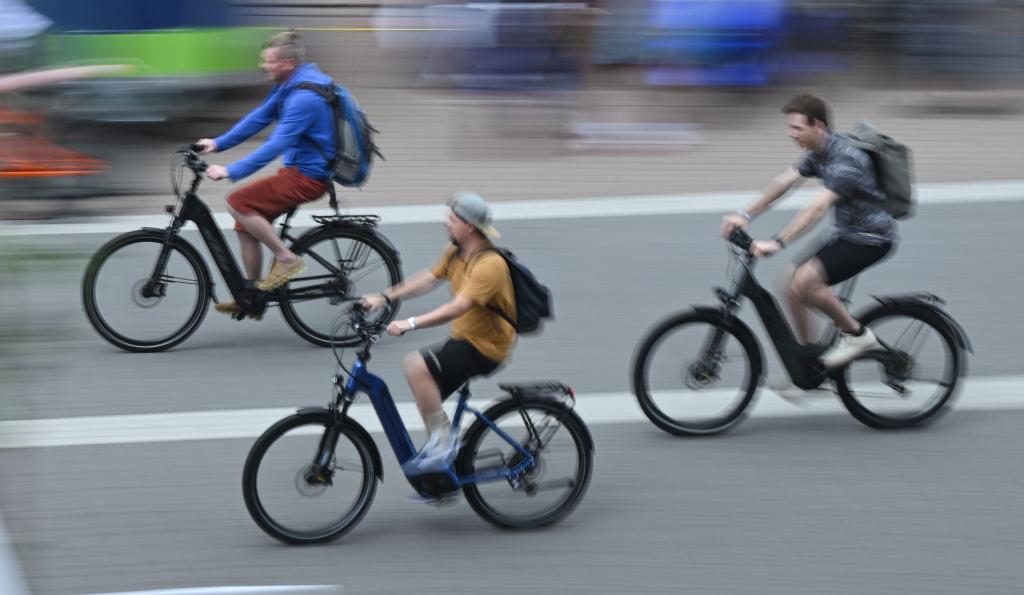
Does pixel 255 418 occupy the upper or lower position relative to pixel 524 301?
lower

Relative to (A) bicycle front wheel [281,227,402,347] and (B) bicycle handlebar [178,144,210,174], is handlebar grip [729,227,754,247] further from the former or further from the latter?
(B) bicycle handlebar [178,144,210,174]

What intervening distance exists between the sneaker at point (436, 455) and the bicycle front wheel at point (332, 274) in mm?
2820

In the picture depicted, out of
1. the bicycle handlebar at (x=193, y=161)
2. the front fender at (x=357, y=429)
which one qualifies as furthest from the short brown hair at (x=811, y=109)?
the bicycle handlebar at (x=193, y=161)

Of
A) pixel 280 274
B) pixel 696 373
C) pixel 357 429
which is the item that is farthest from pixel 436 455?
pixel 280 274

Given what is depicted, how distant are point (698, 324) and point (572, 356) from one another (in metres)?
1.72

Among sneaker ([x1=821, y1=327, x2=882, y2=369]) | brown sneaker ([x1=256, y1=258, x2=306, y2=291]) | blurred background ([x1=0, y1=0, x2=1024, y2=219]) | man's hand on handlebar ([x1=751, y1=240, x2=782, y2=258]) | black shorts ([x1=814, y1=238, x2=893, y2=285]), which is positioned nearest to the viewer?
man's hand on handlebar ([x1=751, y1=240, x2=782, y2=258])

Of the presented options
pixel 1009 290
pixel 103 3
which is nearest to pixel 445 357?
pixel 1009 290

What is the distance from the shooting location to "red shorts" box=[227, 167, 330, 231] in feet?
28.6

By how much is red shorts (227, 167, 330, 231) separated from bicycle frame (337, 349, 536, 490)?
2778 mm

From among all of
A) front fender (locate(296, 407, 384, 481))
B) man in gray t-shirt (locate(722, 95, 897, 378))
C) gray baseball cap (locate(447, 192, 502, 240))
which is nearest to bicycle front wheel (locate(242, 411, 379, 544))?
front fender (locate(296, 407, 384, 481))

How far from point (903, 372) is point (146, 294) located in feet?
15.0

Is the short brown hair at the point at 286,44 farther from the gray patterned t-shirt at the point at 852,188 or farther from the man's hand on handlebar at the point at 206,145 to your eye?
the gray patterned t-shirt at the point at 852,188

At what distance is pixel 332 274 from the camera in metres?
9.08

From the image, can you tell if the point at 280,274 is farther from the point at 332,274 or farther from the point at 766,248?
the point at 766,248
